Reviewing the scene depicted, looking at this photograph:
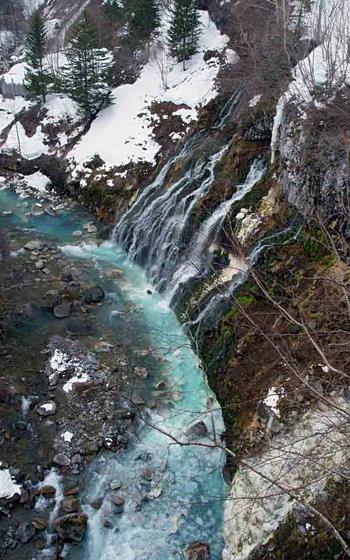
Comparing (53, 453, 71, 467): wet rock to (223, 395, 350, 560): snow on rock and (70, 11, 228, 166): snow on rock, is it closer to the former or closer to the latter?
(223, 395, 350, 560): snow on rock

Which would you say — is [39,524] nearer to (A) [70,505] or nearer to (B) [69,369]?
(A) [70,505]

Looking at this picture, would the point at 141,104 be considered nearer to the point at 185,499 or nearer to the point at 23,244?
the point at 23,244

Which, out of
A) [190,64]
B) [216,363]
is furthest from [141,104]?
[216,363]

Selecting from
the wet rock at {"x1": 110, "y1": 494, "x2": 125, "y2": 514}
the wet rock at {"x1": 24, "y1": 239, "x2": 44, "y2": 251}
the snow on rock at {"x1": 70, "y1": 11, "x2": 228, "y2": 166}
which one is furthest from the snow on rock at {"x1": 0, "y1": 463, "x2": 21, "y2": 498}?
the snow on rock at {"x1": 70, "y1": 11, "x2": 228, "y2": 166}

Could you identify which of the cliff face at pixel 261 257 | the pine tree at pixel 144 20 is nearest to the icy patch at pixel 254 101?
the cliff face at pixel 261 257

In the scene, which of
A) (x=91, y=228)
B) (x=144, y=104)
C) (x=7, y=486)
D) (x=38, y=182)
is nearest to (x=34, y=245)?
(x=91, y=228)
